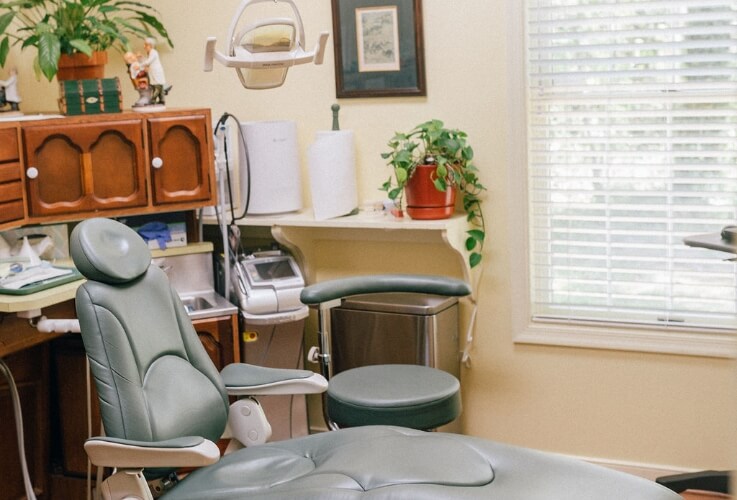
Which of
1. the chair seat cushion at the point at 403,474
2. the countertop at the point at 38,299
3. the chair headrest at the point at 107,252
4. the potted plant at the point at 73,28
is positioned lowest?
the chair seat cushion at the point at 403,474

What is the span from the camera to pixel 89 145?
10.7ft

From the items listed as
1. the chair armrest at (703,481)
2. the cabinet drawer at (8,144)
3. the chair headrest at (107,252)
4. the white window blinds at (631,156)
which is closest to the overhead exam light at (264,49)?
the chair headrest at (107,252)

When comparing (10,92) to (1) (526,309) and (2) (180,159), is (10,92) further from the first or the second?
(1) (526,309)

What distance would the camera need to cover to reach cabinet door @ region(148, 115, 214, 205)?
Result: 338cm

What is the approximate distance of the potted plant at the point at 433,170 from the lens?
3.34m

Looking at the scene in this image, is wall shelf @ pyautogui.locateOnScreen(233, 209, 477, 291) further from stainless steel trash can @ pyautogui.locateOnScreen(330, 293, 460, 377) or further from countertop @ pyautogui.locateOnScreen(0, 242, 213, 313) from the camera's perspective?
countertop @ pyautogui.locateOnScreen(0, 242, 213, 313)

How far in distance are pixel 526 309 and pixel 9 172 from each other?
1.86 m

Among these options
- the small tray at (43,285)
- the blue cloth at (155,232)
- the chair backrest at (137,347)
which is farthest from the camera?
the blue cloth at (155,232)

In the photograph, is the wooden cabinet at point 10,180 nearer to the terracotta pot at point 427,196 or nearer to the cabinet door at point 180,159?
the cabinet door at point 180,159

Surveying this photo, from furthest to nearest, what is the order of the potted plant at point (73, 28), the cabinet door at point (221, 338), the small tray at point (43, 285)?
the cabinet door at point (221, 338) < the potted plant at point (73, 28) < the small tray at point (43, 285)

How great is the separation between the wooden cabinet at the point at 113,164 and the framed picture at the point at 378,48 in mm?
574

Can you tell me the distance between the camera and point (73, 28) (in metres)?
3.32

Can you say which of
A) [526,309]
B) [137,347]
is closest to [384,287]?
[526,309]

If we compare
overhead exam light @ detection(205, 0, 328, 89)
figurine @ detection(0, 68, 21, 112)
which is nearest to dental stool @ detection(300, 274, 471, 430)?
overhead exam light @ detection(205, 0, 328, 89)
